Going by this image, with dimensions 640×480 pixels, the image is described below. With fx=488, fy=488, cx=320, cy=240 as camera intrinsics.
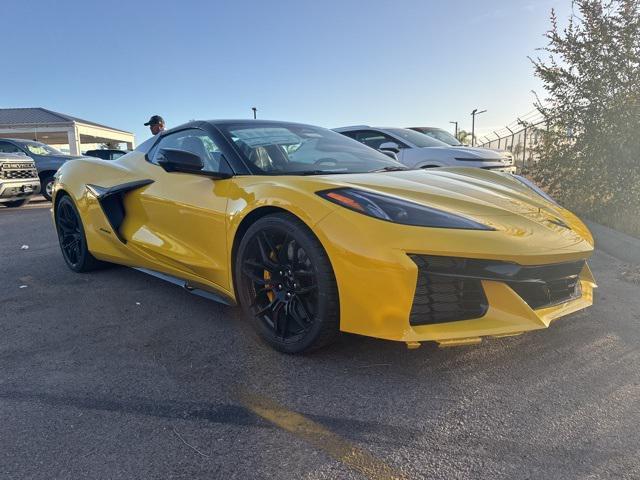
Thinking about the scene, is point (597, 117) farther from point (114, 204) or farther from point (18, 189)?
point (18, 189)

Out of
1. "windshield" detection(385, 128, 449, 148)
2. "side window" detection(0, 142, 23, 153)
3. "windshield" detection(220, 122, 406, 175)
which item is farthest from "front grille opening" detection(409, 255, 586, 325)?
"side window" detection(0, 142, 23, 153)

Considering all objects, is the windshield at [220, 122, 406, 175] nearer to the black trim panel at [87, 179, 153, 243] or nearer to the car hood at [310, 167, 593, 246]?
the car hood at [310, 167, 593, 246]

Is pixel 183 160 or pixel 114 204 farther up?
pixel 183 160

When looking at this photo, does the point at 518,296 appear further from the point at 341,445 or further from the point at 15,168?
the point at 15,168

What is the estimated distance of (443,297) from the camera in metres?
2.10

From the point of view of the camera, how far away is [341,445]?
1.72m

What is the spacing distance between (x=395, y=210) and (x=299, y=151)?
112cm

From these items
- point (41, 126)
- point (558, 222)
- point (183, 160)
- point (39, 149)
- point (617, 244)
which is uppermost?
point (41, 126)

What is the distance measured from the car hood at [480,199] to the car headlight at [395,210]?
0.20 feet

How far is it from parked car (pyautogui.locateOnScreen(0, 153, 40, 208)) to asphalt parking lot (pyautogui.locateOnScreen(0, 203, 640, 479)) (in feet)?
24.3

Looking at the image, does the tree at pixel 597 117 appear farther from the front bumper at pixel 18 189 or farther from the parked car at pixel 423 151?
the front bumper at pixel 18 189

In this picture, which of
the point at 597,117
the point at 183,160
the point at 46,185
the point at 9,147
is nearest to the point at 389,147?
the point at 597,117

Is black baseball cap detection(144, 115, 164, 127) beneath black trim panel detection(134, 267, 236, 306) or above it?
above

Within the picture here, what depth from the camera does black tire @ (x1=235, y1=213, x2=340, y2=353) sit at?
2.24 metres
